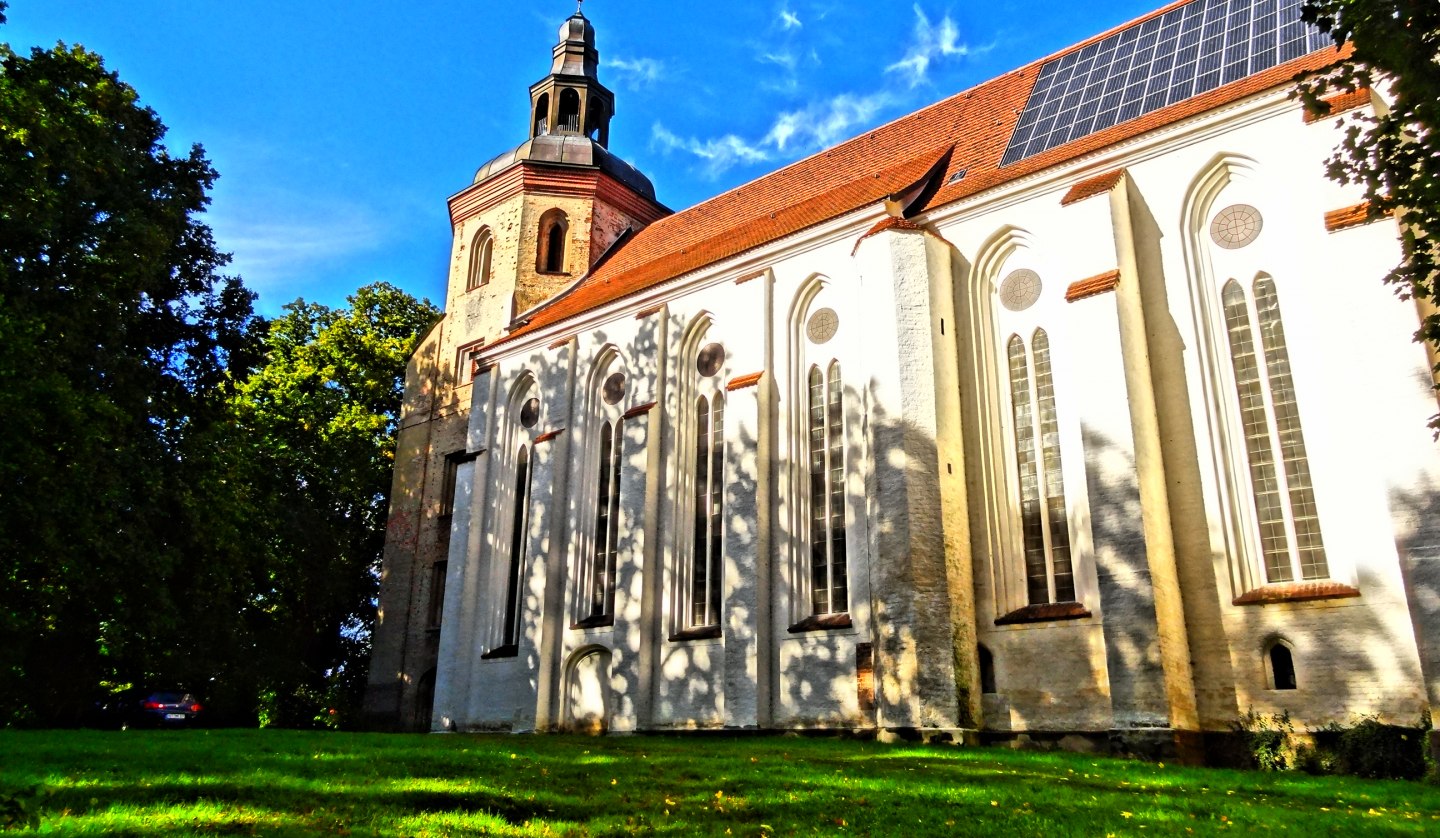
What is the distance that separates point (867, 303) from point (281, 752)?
11975mm

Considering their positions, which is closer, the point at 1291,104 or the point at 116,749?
the point at 116,749

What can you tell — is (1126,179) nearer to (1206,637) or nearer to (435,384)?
(1206,637)

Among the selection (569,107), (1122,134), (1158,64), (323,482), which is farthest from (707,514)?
(569,107)

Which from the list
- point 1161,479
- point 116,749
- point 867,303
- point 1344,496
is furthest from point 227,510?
point 1344,496

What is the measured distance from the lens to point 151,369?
19.4 m

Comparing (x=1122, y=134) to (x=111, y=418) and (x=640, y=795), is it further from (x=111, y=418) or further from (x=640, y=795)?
(x=111, y=418)

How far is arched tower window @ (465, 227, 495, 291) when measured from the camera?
30.8m

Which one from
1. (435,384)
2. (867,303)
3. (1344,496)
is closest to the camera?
(1344,496)

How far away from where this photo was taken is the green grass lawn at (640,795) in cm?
700

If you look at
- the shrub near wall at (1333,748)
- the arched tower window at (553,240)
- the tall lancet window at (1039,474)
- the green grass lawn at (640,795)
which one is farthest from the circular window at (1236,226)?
the arched tower window at (553,240)

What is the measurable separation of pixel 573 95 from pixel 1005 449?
22430 millimetres

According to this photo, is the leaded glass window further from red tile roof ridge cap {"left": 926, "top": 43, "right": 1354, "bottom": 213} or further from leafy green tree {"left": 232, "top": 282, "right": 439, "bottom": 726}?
red tile roof ridge cap {"left": 926, "top": 43, "right": 1354, "bottom": 213}

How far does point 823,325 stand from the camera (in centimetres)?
1978

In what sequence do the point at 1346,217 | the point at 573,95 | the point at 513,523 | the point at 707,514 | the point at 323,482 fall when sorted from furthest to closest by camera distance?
the point at 573,95 → the point at 323,482 → the point at 513,523 → the point at 707,514 → the point at 1346,217
